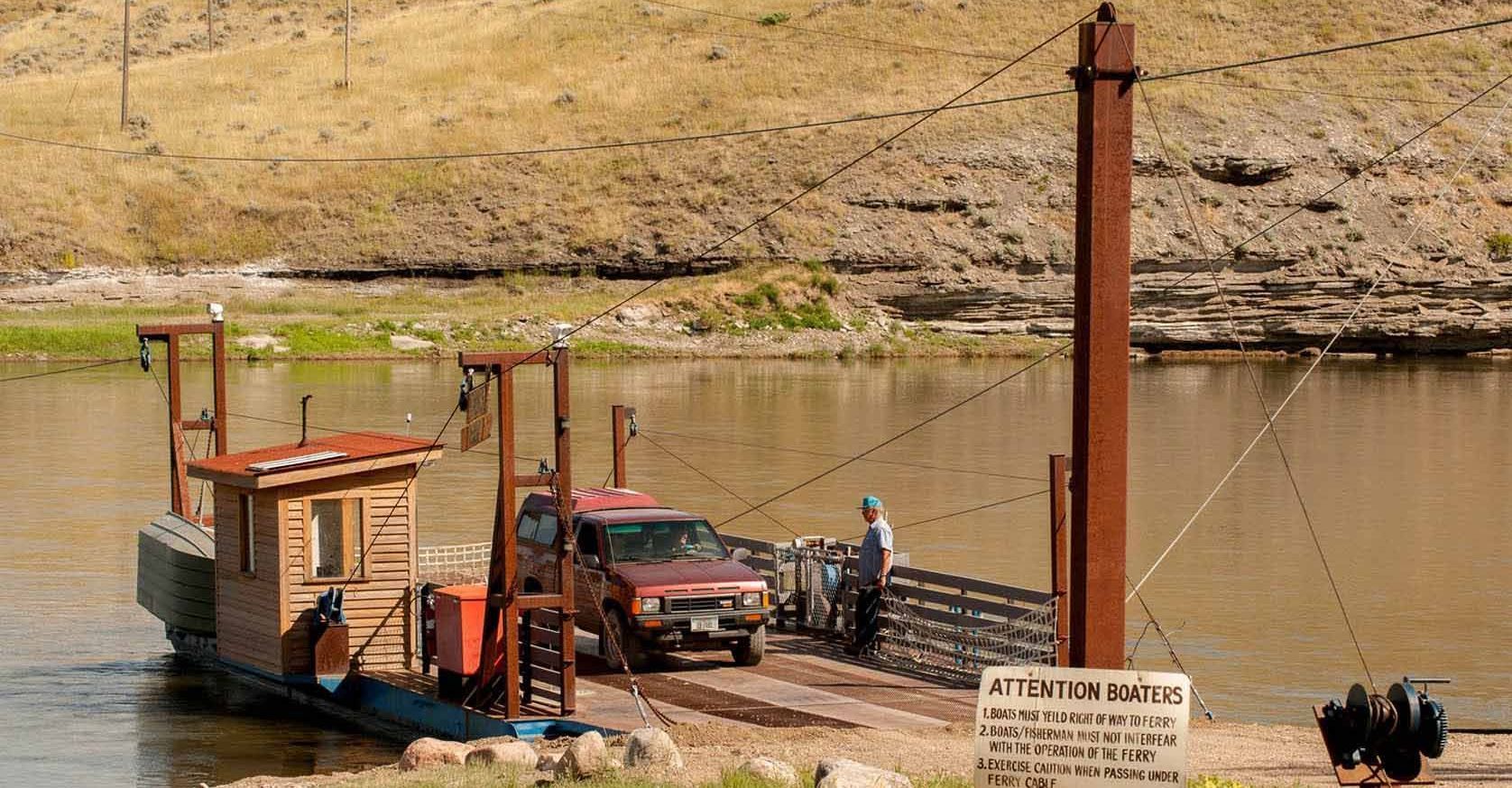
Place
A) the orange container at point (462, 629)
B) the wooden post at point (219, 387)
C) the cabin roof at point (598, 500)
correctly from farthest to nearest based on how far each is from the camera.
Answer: the wooden post at point (219, 387)
the cabin roof at point (598, 500)
the orange container at point (462, 629)

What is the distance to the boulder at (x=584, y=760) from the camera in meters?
14.1

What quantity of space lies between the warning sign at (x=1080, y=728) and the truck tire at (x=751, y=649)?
9656mm

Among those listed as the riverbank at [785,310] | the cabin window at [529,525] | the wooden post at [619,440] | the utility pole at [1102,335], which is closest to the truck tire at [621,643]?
the cabin window at [529,525]

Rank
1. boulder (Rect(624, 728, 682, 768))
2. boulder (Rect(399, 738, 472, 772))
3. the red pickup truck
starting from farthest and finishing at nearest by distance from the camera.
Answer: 1. the red pickup truck
2. boulder (Rect(399, 738, 472, 772))
3. boulder (Rect(624, 728, 682, 768))

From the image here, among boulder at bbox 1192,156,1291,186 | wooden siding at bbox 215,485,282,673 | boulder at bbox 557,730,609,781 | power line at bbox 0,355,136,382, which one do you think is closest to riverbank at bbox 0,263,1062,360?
power line at bbox 0,355,136,382

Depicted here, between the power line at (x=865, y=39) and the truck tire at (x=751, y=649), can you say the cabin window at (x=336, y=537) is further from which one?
the power line at (x=865, y=39)

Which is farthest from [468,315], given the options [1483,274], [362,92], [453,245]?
[1483,274]

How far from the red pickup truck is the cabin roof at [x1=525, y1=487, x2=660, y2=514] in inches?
0.9

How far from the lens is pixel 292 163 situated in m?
92.2

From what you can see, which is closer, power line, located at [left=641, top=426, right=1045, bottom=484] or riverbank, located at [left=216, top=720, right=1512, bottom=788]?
riverbank, located at [left=216, top=720, right=1512, bottom=788]

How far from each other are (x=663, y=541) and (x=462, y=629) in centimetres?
294

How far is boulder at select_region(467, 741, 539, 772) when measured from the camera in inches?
606

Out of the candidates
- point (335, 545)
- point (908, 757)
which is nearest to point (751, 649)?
point (335, 545)

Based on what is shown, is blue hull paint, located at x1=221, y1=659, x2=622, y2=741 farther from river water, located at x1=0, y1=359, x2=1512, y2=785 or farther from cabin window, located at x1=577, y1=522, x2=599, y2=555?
cabin window, located at x1=577, y1=522, x2=599, y2=555
